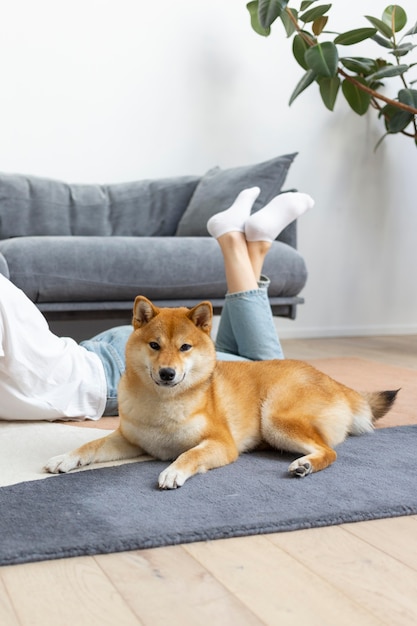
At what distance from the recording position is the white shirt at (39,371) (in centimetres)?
220

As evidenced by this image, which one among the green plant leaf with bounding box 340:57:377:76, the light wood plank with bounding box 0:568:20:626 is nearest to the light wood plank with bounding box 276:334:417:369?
the green plant leaf with bounding box 340:57:377:76

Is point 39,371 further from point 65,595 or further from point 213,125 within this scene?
point 213,125

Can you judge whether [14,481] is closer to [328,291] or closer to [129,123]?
[129,123]

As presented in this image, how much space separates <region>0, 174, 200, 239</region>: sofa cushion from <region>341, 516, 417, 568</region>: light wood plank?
9.88 feet

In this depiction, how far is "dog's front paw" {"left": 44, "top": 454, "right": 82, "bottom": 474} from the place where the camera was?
1812 millimetres

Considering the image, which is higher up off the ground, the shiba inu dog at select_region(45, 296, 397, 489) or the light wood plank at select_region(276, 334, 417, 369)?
the shiba inu dog at select_region(45, 296, 397, 489)

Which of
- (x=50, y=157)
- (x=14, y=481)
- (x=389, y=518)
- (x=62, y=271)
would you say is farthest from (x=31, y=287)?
(x=389, y=518)

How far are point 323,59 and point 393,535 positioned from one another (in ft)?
10.3

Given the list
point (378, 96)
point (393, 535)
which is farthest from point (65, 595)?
point (378, 96)

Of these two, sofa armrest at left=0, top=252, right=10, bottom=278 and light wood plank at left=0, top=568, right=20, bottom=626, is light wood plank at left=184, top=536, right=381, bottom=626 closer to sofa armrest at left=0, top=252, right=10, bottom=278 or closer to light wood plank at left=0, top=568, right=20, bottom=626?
light wood plank at left=0, top=568, right=20, bottom=626

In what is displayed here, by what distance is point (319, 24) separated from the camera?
14.1ft

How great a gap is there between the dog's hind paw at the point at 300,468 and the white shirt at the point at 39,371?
0.80 meters

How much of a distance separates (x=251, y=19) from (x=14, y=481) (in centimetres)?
346

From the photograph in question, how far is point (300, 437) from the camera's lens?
1.90 m
